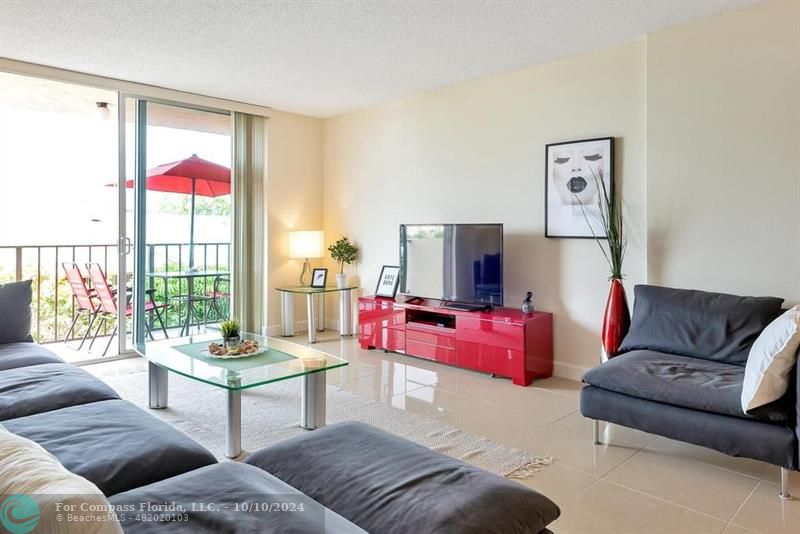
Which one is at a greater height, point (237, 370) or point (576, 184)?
point (576, 184)

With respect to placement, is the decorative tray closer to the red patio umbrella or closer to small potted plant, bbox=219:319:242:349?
small potted plant, bbox=219:319:242:349

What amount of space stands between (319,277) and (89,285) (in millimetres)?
2262

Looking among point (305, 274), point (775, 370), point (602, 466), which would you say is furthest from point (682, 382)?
point (305, 274)

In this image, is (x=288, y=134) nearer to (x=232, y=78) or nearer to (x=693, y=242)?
(x=232, y=78)

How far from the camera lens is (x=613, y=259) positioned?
3.58 m

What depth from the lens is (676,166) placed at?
3428 mm

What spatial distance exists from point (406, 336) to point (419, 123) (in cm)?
208

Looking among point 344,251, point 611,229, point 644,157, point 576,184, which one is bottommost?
point 344,251

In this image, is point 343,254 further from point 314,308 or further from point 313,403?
point 313,403

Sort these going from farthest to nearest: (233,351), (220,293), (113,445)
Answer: (220,293), (233,351), (113,445)

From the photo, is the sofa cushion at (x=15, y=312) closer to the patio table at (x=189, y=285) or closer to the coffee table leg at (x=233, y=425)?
the coffee table leg at (x=233, y=425)

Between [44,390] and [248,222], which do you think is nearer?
[44,390]

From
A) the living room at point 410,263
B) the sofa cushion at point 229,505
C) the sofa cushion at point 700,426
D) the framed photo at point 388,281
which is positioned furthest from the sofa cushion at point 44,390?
the framed photo at point 388,281

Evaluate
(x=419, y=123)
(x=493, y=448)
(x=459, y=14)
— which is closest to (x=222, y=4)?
(x=459, y=14)
